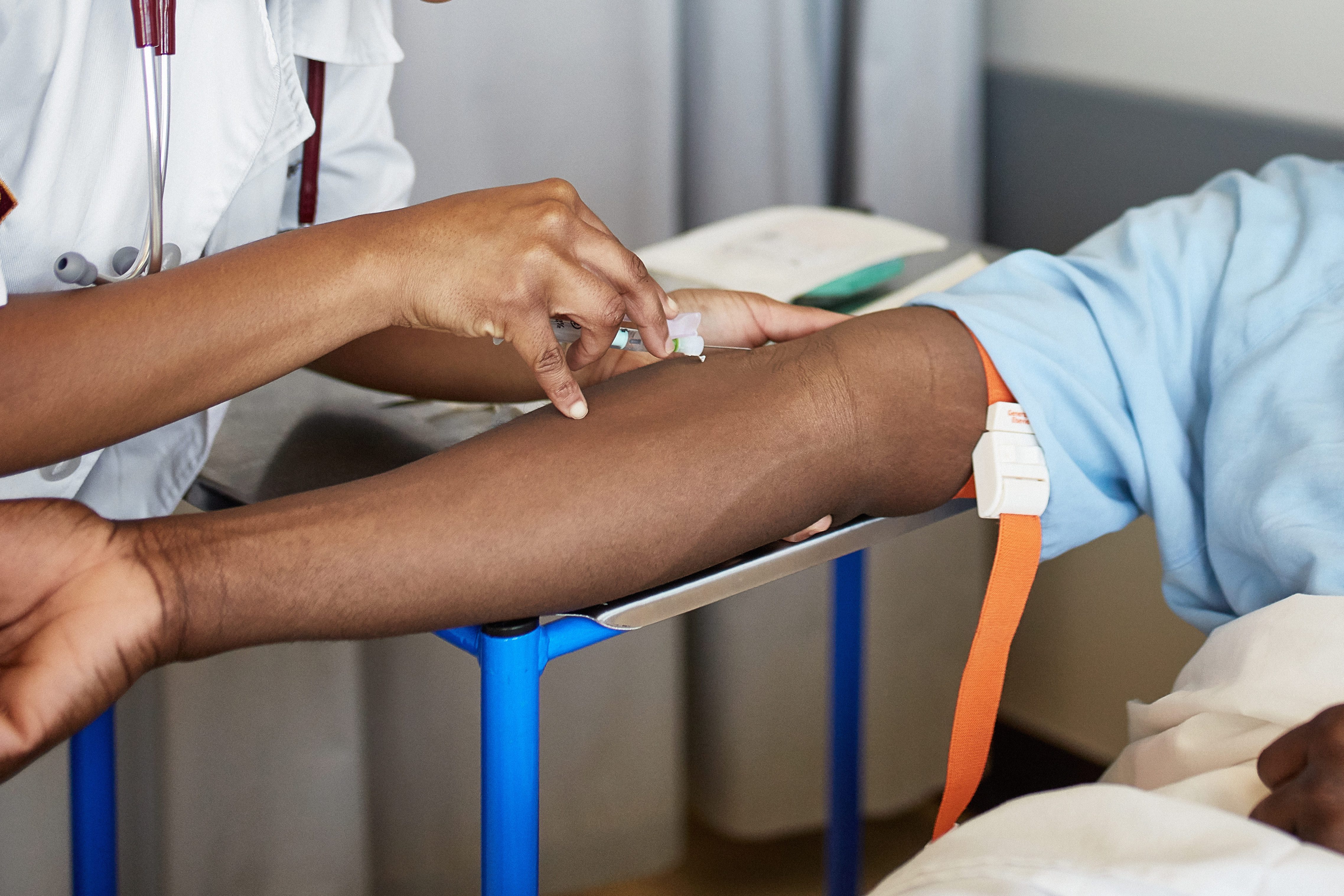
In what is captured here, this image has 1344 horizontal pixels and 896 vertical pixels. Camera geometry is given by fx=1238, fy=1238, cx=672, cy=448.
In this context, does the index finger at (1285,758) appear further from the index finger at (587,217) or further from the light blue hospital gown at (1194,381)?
the index finger at (587,217)

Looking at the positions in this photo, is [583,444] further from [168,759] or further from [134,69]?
[168,759]

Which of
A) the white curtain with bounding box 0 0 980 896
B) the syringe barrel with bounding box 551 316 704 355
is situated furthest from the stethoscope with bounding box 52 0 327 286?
the white curtain with bounding box 0 0 980 896

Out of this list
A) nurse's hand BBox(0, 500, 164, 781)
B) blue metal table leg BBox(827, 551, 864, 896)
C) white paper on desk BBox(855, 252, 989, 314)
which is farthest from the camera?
blue metal table leg BBox(827, 551, 864, 896)

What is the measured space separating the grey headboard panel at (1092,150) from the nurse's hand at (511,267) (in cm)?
97

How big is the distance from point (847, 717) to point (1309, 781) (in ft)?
2.31

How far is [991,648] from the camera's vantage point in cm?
78

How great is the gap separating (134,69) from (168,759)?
0.85m

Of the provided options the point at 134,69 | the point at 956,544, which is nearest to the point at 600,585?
the point at 134,69

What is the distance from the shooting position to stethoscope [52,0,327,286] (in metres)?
0.70

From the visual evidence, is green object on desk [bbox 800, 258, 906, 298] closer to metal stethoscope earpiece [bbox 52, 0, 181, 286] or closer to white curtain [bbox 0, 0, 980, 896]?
white curtain [bbox 0, 0, 980, 896]

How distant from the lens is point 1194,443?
84 cm

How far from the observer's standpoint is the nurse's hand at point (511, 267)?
26.4 inches

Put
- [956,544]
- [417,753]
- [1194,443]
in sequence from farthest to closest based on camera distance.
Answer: [956,544], [417,753], [1194,443]

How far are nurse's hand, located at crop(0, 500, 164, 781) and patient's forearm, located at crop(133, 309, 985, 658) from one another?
19 millimetres
